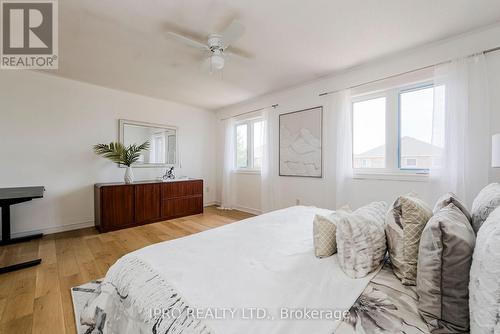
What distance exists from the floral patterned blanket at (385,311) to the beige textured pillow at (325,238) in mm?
237

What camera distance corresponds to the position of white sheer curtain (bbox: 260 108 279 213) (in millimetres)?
3938

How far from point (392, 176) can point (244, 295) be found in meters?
2.65

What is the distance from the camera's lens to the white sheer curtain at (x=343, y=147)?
2.94 meters

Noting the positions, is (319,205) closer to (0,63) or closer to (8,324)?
(8,324)

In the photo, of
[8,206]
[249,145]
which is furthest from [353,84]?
[8,206]

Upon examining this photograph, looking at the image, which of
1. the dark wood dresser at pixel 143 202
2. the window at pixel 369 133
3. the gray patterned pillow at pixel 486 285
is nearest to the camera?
the gray patterned pillow at pixel 486 285

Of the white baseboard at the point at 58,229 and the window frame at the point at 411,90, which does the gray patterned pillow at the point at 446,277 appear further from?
the white baseboard at the point at 58,229

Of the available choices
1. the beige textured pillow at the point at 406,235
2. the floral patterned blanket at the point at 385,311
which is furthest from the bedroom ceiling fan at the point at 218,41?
the floral patterned blanket at the point at 385,311

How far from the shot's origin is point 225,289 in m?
0.84

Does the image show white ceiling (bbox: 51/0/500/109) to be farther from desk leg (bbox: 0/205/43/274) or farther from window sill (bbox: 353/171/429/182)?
desk leg (bbox: 0/205/43/274)

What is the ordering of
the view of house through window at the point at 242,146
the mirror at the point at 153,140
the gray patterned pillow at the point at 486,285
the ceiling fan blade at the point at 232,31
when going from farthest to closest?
1. the view of house through window at the point at 242,146
2. the mirror at the point at 153,140
3. the ceiling fan blade at the point at 232,31
4. the gray patterned pillow at the point at 486,285

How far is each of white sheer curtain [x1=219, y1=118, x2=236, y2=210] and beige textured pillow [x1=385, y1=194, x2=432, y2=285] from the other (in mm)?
3947

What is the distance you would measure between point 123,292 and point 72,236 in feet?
9.68

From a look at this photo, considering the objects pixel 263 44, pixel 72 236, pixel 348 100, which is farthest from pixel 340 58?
pixel 72 236
